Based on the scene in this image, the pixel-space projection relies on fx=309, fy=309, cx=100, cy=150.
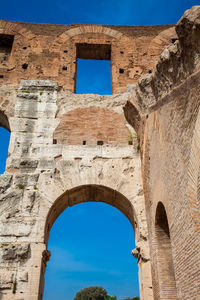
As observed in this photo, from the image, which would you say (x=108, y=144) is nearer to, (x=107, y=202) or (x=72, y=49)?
(x=107, y=202)

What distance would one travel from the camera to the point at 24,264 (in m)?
5.84

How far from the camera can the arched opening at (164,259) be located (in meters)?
5.06

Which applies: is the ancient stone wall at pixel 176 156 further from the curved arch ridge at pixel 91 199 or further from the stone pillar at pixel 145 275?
the curved arch ridge at pixel 91 199

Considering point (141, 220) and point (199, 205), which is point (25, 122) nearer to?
point (141, 220)

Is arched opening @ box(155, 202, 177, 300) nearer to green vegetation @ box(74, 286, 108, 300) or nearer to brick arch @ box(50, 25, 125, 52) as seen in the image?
brick arch @ box(50, 25, 125, 52)

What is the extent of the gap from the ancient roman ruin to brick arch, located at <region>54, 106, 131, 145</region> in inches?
1.0

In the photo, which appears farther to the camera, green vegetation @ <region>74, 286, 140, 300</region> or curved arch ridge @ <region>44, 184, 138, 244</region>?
green vegetation @ <region>74, 286, 140, 300</region>

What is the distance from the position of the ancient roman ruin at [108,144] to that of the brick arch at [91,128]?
25mm

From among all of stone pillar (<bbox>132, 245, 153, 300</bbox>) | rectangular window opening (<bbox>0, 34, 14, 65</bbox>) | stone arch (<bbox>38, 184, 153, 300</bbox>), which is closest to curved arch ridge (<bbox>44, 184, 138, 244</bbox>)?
stone arch (<bbox>38, 184, 153, 300</bbox>)

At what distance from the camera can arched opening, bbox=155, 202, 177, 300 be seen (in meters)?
5.06

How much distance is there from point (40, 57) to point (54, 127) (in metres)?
2.70

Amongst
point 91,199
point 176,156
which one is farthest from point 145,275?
point 176,156

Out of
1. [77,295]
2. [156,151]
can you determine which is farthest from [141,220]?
[77,295]

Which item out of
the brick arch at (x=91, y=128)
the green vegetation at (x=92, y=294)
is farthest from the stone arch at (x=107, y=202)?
the green vegetation at (x=92, y=294)
